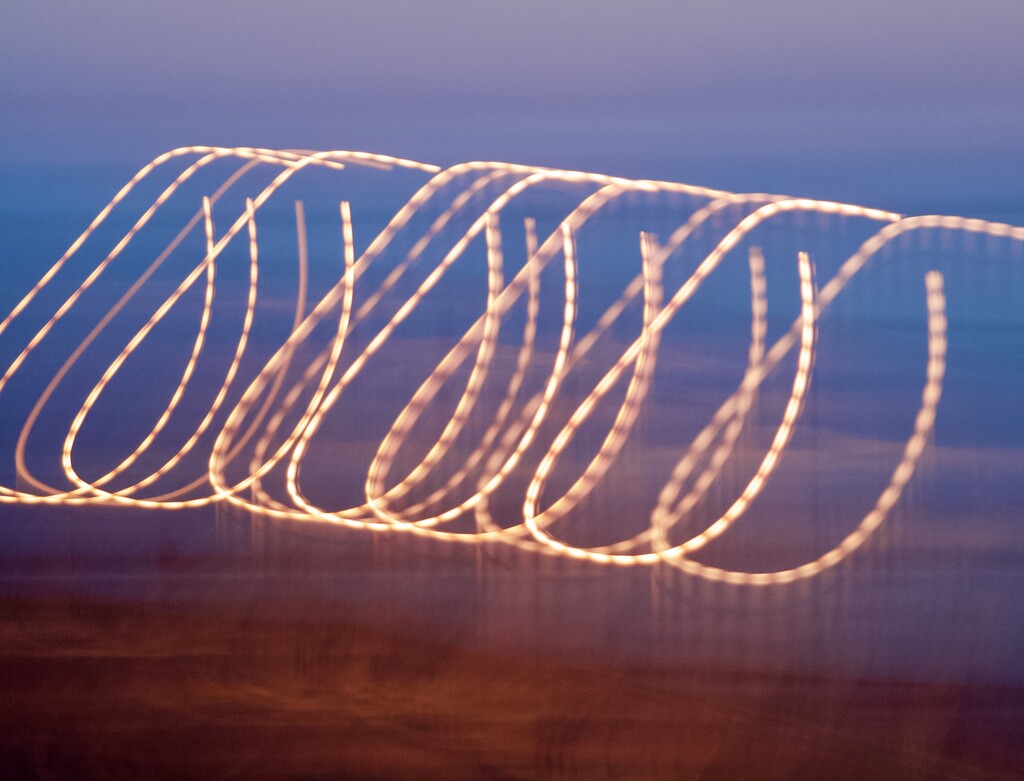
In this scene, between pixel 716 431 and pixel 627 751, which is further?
pixel 716 431

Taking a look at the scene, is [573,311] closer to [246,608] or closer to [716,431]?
[716,431]

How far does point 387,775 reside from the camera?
259 cm

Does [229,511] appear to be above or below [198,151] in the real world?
below

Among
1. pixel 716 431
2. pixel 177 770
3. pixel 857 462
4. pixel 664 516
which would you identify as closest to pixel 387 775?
pixel 177 770

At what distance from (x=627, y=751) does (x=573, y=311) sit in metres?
1.07

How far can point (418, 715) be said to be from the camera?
9.30 ft

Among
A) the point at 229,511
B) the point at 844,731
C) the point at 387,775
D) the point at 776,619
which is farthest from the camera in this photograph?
the point at 229,511

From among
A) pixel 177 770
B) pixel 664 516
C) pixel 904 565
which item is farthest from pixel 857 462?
pixel 177 770

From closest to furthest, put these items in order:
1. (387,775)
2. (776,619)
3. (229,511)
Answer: (387,775), (776,619), (229,511)

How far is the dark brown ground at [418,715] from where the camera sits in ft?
8.63

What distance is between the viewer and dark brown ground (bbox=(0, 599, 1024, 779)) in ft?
8.63

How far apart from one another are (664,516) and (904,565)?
605mm

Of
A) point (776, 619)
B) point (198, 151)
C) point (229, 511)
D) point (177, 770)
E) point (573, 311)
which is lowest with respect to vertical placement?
point (177, 770)

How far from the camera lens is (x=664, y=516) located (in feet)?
10.8
